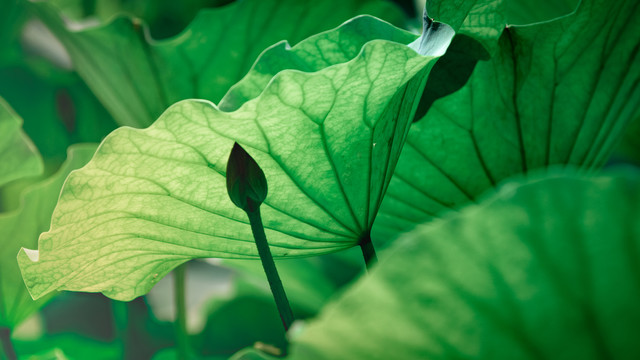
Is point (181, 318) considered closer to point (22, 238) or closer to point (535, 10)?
point (22, 238)

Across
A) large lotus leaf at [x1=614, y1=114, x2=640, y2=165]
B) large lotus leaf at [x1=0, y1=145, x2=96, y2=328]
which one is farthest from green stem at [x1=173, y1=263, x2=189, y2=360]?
large lotus leaf at [x1=614, y1=114, x2=640, y2=165]

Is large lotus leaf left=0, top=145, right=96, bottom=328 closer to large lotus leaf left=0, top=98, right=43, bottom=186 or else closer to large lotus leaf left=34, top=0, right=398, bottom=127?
large lotus leaf left=0, top=98, right=43, bottom=186

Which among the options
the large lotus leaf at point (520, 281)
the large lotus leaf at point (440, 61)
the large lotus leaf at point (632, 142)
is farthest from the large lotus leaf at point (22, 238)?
the large lotus leaf at point (632, 142)

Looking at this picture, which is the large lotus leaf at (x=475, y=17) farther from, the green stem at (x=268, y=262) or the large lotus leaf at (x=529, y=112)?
the green stem at (x=268, y=262)

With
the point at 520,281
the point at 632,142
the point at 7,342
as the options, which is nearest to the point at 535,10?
the point at 632,142

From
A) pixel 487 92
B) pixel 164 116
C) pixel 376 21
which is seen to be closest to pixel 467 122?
pixel 487 92

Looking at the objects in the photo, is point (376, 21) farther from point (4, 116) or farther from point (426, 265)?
point (4, 116)
